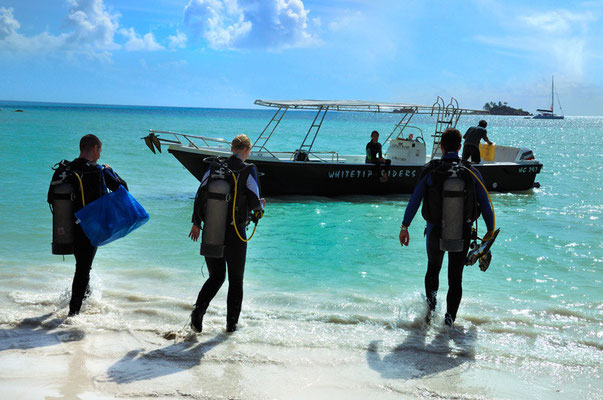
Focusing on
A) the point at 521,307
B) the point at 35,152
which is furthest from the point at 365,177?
the point at 35,152

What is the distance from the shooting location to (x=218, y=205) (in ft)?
14.6

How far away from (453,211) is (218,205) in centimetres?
187

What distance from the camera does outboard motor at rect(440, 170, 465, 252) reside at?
472cm

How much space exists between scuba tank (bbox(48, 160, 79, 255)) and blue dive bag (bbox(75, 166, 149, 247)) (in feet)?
0.33

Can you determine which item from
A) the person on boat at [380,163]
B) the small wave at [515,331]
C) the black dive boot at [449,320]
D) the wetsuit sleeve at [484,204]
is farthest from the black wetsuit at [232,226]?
the person on boat at [380,163]

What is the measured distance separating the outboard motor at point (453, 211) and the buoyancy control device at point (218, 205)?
1637 millimetres

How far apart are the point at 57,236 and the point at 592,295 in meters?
5.91

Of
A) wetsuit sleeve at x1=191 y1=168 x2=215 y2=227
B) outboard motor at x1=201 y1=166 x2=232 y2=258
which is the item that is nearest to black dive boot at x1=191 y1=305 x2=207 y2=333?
outboard motor at x1=201 y1=166 x2=232 y2=258

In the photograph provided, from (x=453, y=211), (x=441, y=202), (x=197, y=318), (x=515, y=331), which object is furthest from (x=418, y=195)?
(x=197, y=318)

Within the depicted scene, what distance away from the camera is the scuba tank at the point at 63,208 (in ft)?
15.6

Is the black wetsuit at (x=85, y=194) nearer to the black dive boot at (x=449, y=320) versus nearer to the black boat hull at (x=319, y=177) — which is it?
the black dive boot at (x=449, y=320)

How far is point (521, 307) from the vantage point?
252 inches

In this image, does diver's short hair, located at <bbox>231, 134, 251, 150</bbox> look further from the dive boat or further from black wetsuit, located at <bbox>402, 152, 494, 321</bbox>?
the dive boat

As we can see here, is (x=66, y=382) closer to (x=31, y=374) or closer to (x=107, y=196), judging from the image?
(x=31, y=374)
